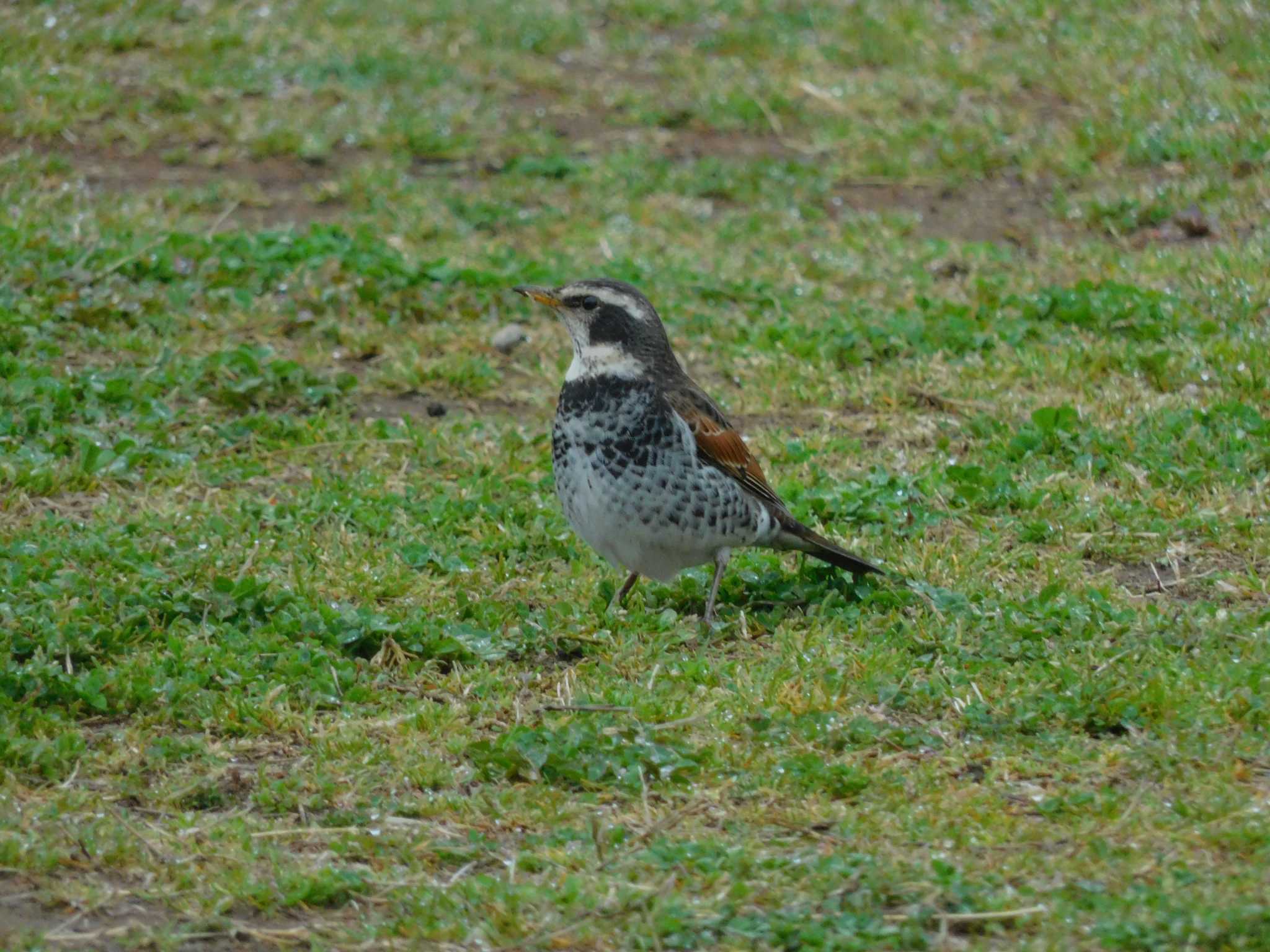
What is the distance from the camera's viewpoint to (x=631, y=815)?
4902 mm

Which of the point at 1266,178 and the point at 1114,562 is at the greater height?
the point at 1266,178

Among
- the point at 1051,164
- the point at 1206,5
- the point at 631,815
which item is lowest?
the point at 631,815

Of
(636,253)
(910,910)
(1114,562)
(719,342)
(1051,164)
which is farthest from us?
(1051,164)

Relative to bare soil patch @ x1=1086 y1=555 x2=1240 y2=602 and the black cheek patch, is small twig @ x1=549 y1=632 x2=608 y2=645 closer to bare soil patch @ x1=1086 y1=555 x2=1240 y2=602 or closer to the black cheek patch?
the black cheek patch

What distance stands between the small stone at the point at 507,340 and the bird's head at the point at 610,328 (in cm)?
240

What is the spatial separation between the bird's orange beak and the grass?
981mm

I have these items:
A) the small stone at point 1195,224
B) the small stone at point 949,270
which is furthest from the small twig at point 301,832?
the small stone at point 1195,224

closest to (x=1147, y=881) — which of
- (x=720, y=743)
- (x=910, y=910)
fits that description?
(x=910, y=910)

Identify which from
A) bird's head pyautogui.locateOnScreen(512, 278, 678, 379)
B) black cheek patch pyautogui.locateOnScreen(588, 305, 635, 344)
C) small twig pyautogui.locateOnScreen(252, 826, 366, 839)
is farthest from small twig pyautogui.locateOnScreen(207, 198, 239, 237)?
small twig pyautogui.locateOnScreen(252, 826, 366, 839)

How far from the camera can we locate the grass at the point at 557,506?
457 centimetres

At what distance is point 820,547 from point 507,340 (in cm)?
312

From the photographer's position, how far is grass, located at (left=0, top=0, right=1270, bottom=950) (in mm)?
4566

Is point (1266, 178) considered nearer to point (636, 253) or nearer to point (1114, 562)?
point (636, 253)

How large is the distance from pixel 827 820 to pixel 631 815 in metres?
0.55
